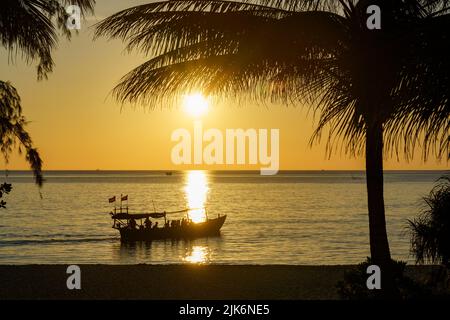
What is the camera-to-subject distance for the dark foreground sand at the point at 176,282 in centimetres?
1577

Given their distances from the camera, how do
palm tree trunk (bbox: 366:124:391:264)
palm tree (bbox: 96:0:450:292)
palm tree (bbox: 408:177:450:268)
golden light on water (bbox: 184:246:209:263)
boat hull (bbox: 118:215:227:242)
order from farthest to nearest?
boat hull (bbox: 118:215:227:242) < golden light on water (bbox: 184:246:209:263) < palm tree trunk (bbox: 366:124:391:264) < palm tree (bbox: 408:177:450:268) < palm tree (bbox: 96:0:450:292)

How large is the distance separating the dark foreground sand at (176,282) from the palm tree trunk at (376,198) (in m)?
5.10

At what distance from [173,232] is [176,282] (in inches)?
1400

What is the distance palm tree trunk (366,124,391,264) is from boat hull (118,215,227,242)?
42788 millimetres

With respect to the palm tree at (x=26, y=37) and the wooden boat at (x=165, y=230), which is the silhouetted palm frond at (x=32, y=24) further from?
the wooden boat at (x=165, y=230)

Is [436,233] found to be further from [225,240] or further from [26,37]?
[225,240]

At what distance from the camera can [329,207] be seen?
96688mm

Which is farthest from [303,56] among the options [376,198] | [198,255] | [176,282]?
[198,255]

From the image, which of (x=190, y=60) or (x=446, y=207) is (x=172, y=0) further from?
(x=446, y=207)

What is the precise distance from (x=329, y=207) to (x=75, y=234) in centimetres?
4649

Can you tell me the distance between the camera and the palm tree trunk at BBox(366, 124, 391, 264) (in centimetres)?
1014

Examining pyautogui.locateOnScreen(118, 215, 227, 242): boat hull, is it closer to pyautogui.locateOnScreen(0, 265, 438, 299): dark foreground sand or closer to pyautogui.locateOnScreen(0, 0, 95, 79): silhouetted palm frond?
pyautogui.locateOnScreen(0, 265, 438, 299): dark foreground sand

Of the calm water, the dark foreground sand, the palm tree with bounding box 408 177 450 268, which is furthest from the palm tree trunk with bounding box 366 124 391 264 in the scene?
the calm water
